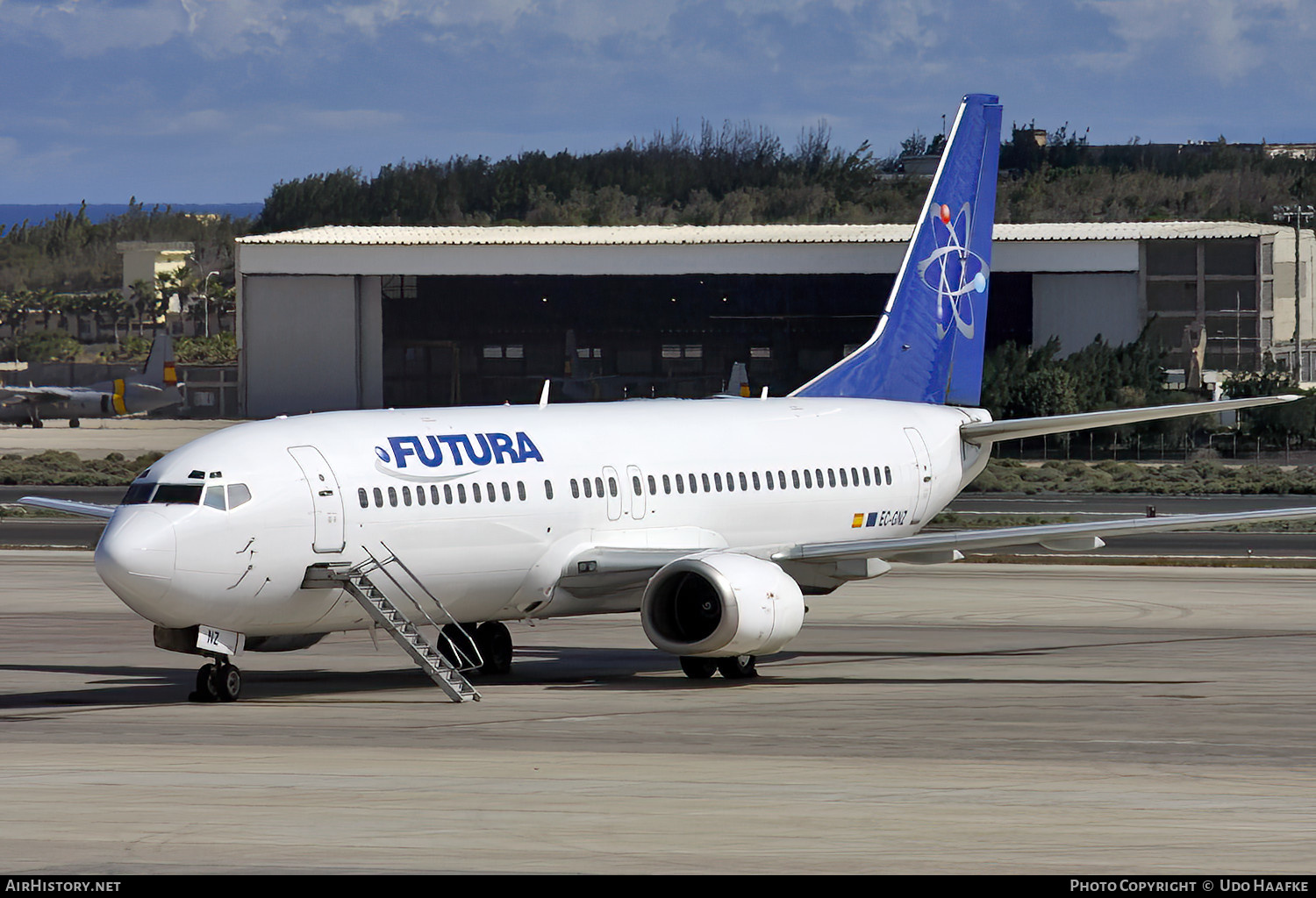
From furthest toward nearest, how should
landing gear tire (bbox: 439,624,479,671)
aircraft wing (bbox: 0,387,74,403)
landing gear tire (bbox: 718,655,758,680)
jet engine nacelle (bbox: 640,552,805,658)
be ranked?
aircraft wing (bbox: 0,387,74,403)
landing gear tire (bbox: 439,624,479,671)
landing gear tire (bbox: 718,655,758,680)
jet engine nacelle (bbox: 640,552,805,658)

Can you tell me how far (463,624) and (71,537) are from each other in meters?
30.9

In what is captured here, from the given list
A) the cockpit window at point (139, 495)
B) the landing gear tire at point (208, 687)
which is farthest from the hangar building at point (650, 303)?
the cockpit window at point (139, 495)

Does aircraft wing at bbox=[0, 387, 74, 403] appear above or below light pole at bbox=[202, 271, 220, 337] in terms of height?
below

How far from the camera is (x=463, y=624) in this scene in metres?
31.0

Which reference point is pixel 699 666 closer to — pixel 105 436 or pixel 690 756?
pixel 690 756

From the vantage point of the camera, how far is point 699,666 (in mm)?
29484

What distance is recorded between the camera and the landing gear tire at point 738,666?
95.8 ft

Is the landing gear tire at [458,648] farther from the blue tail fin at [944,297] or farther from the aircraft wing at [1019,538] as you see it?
the blue tail fin at [944,297]

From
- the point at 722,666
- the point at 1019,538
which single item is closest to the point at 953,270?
the point at 1019,538

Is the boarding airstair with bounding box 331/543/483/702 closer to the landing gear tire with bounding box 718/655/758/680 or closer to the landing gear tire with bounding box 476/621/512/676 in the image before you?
the landing gear tire with bounding box 476/621/512/676

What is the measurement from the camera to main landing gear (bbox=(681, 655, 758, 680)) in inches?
1150

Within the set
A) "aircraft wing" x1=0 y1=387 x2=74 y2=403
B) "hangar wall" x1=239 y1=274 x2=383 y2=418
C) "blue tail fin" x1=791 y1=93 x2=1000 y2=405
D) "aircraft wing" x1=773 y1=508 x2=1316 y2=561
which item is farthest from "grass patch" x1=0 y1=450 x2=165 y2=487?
"aircraft wing" x1=773 y1=508 x2=1316 y2=561

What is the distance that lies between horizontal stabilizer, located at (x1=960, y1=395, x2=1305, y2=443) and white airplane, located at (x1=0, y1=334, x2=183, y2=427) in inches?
3212

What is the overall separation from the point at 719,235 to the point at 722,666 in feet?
269
